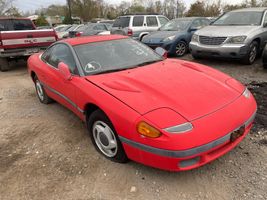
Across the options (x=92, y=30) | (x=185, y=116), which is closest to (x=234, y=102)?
(x=185, y=116)

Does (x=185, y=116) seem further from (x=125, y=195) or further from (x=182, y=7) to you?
(x=182, y=7)

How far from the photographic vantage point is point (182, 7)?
50781 mm

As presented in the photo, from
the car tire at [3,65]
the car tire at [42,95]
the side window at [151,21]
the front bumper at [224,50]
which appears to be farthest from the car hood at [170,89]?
the side window at [151,21]

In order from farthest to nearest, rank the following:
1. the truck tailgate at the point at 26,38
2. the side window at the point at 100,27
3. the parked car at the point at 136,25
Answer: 1. the side window at the point at 100,27
2. the parked car at the point at 136,25
3. the truck tailgate at the point at 26,38

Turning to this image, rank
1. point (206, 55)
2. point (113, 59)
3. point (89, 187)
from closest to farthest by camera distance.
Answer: point (89, 187) < point (113, 59) < point (206, 55)

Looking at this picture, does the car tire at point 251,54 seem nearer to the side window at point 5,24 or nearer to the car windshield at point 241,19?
the car windshield at point 241,19

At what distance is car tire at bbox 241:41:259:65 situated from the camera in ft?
23.1

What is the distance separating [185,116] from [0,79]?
7.37m

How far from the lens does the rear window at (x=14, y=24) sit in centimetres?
1005

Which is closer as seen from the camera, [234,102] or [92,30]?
[234,102]

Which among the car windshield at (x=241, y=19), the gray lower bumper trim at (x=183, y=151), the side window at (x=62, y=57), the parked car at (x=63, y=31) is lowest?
the parked car at (x=63, y=31)

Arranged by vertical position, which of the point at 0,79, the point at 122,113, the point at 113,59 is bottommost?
the point at 0,79

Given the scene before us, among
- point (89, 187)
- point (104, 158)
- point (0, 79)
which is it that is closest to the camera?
point (89, 187)

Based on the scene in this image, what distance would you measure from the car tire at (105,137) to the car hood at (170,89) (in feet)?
1.16
